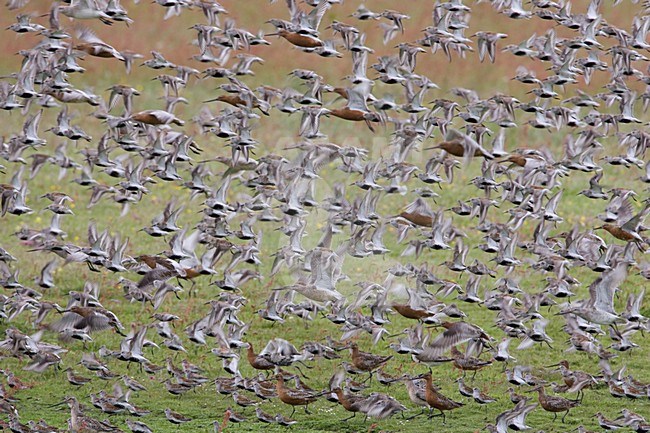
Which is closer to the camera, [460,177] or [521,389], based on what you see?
[521,389]

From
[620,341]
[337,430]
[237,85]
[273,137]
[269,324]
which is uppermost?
[237,85]

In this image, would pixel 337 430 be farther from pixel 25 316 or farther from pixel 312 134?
pixel 25 316

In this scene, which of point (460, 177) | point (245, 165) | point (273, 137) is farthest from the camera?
point (273, 137)

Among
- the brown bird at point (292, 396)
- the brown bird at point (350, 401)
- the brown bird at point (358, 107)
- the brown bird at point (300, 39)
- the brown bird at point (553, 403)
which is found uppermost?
the brown bird at point (300, 39)

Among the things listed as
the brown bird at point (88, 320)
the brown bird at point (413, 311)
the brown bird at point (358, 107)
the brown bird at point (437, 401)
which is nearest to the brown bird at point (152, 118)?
the brown bird at point (358, 107)

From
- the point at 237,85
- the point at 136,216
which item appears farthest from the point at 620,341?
the point at 136,216

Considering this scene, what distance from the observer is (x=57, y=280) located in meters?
21.5

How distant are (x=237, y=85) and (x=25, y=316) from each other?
667 centimetres

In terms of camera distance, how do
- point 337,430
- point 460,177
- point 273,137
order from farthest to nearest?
point 273,137 < point 460,177 < point 337,430

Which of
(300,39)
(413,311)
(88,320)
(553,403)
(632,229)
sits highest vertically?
(300,39)

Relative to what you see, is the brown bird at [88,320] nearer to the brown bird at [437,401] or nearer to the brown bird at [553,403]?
the brown bird at [437,401]

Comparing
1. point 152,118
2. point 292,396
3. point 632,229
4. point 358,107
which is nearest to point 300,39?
point 358,107

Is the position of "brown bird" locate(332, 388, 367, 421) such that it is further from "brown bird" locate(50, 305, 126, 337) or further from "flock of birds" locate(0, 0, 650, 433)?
"brown bird" locate(50, 305, 126, 337)

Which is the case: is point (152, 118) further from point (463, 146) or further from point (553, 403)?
point (553, 403)
